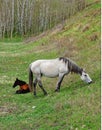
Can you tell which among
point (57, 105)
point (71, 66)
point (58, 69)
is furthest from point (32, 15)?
point (57, 105)

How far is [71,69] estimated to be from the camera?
18.1m

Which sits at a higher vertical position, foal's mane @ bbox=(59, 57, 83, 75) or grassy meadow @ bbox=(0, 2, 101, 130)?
foal's mane @ bbox=(59, 57, 83, 75)

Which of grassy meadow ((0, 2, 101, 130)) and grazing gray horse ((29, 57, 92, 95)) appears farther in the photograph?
grazing gray horse ((29, 57, 92, 95))

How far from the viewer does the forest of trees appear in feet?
277

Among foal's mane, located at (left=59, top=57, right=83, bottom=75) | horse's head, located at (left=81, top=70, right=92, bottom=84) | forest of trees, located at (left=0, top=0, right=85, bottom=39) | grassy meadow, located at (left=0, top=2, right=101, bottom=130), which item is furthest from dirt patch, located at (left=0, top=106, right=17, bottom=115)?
forest of trees, located at (left=0, top=0, right=85, bottom=39)

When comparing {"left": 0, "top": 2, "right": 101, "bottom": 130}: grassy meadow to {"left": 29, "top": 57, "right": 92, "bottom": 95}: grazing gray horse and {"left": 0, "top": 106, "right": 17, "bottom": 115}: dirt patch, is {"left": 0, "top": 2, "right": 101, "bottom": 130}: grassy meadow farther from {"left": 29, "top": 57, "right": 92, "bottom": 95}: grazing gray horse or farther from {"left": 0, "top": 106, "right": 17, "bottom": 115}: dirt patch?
{"left": 29, "top": 57, "right": 92, "bottom": 95}: grazing gray horse

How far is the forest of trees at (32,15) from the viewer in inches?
3320

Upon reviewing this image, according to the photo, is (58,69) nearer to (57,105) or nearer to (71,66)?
(71,66)

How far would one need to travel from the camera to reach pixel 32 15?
290 ft

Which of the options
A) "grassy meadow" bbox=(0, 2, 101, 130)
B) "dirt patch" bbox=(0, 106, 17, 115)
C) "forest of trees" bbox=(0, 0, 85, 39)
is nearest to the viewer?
"grassy meadow" bbox=(0, 2, 101, 130)

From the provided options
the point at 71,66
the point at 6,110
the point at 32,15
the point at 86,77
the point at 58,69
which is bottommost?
the point at 6,110

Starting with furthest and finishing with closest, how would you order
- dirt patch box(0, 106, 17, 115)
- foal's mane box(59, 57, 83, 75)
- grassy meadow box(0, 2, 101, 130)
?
foal's mane box(59, 57, 83, 75) < dirt patch box(0, 106, 17, 115) < grassy meadow box(0, 2, 101, 130)

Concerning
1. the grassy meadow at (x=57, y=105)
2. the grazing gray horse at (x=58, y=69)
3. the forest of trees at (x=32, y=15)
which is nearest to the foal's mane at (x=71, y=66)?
the grazing gray horse at (x=58, y=69)

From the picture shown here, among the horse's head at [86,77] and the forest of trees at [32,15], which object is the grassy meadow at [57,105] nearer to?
the horse's head at [86,77]
